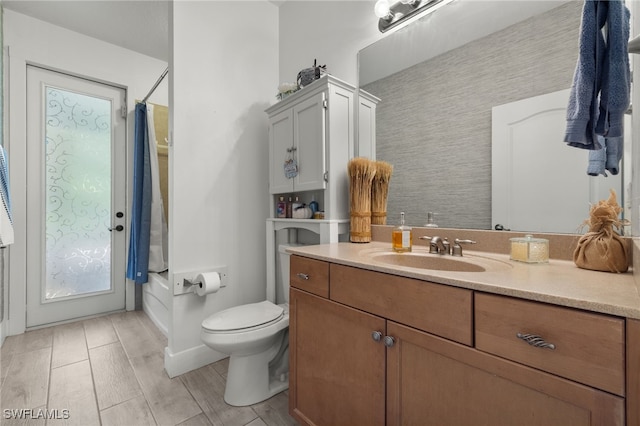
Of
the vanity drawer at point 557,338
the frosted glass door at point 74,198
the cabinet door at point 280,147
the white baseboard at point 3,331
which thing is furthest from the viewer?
the frosted glass door at point 74,198

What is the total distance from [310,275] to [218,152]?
1.30 m

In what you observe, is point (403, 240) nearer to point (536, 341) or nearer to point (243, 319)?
point (536, 341)

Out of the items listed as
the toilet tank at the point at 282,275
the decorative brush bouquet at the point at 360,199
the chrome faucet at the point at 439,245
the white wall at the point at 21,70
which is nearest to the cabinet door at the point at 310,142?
the decorative brush bouquet at the point at 360,199

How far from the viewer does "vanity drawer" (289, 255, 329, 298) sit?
3.71ft

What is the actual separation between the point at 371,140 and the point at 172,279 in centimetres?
155

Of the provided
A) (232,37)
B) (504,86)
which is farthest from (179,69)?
(504,86)

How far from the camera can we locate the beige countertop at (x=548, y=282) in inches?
22.1

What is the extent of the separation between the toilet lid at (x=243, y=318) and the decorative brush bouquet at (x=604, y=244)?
137cm

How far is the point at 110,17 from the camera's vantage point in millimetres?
2410

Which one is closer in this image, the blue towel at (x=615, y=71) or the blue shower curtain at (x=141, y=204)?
the blue towel at (x=615, y=71)

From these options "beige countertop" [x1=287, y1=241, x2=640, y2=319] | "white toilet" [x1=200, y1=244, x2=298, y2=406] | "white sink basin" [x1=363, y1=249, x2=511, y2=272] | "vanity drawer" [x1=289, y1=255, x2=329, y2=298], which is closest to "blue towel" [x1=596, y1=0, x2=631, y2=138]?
"beige countertop" [x1=287, y1=241, x2=640, y2=319]

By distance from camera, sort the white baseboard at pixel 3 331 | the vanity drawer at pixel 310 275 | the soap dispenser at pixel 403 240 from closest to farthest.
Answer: the vanity drawer at pixel 310 275 → the soap dispenser at pixel 403 240 → the white baseboard at pixel 3 331

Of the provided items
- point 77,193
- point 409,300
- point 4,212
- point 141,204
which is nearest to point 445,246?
point 409,300

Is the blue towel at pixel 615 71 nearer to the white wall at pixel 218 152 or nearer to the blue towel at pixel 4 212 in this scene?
the white wall at pixel 218 152
